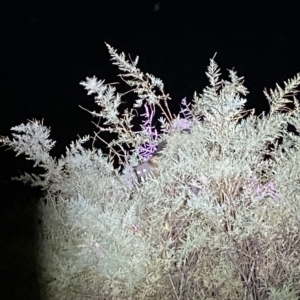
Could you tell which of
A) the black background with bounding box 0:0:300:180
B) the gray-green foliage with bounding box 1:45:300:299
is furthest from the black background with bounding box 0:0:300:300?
the gray-green foliage with bounding box 1:45:300:299

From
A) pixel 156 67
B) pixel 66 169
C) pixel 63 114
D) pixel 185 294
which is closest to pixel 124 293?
pixel 185 294

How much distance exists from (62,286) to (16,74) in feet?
2.48

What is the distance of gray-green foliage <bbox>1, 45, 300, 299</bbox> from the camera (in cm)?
101

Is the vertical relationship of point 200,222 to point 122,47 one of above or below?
below

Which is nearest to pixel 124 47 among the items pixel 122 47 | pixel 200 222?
pixel 122 47

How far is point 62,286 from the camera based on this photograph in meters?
1.05

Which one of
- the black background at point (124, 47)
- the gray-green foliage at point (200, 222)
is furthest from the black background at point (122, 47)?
the gray-green foliage at point (200, 222)

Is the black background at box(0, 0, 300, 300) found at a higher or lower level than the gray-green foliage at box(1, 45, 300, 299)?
higher

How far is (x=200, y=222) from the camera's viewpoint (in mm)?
1032

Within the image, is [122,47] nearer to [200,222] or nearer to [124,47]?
[124,47]

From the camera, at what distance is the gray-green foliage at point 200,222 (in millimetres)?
1007

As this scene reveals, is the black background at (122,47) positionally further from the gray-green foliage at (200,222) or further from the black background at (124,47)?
the gray-green foliage at (200,222)

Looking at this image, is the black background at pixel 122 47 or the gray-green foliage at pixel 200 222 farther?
the black background at pixel 122 47

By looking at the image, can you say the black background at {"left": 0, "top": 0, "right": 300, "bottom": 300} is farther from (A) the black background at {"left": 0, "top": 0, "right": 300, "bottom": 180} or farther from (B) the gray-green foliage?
(B) the gray-green foliage
